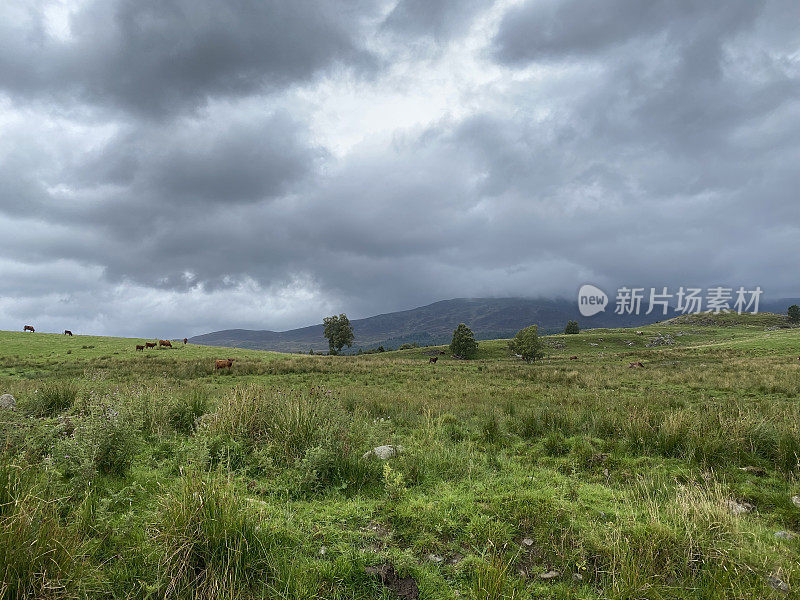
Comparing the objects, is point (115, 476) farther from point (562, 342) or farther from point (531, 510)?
point (562, 342)

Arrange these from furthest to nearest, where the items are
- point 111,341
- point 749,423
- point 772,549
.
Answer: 1. point 111,341
2. point 749,423
3. point 772,549

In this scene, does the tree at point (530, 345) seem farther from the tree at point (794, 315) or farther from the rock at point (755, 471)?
the tree at point (794, 315)

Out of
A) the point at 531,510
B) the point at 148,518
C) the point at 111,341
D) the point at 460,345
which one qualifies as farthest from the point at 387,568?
the point at 460,345

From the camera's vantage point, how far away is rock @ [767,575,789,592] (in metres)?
3.56

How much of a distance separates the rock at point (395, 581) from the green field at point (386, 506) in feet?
0.24

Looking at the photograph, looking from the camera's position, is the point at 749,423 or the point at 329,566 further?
the point at 749,423

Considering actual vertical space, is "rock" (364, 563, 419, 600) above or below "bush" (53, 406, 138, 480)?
below

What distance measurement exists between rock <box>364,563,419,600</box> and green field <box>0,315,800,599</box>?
7 cm

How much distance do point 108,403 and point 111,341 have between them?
55820mm

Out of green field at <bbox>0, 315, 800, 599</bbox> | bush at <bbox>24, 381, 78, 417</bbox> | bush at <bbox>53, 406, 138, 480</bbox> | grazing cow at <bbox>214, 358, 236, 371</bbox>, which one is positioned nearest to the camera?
green field at <bbox>0, 315, 800, 599</bbox>

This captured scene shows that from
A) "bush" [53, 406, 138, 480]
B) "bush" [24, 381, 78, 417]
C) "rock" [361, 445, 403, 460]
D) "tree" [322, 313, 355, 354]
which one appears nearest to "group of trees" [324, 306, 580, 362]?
"tree" [322, 313, 355, 354]

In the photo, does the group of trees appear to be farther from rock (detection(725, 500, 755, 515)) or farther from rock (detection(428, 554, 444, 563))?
rock (detection(428, 554, 444, 563))

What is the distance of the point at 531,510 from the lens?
4879 mm

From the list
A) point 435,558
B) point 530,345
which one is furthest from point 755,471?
point 530,345
